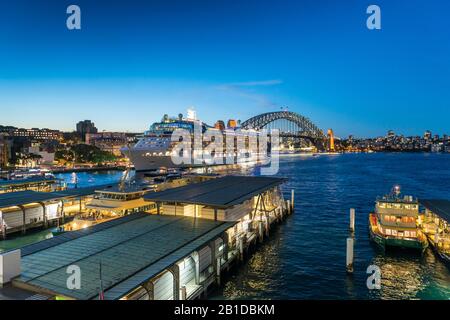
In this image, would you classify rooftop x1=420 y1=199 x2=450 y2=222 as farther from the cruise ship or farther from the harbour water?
the cruise ship

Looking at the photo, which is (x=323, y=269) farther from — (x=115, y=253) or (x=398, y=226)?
(x=115, y=253)

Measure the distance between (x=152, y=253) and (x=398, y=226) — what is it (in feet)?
58.4

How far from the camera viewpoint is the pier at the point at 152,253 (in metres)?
9.21

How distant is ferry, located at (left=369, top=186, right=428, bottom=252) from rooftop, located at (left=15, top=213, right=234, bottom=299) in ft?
38.3

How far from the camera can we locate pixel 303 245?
22422 millimetres

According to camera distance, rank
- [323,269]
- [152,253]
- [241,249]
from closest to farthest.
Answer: [152,253] < [323,269] < [241,249]

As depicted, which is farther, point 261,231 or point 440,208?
point 261,231

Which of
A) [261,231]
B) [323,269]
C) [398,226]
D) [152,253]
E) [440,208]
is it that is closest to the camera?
[152,253]

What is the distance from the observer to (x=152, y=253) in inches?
461

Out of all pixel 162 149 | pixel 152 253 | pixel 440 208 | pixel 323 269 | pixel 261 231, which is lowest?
pixel 323 269

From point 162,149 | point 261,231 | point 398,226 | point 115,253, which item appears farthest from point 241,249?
point 162,149

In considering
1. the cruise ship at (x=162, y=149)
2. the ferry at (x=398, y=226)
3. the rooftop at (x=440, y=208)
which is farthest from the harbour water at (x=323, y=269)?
the cruise ship at (x=162, y=149)

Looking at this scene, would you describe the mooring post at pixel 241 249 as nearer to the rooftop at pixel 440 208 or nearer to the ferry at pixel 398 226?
the ferry at pixel 398 226

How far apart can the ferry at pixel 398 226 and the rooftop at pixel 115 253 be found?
1167cm
